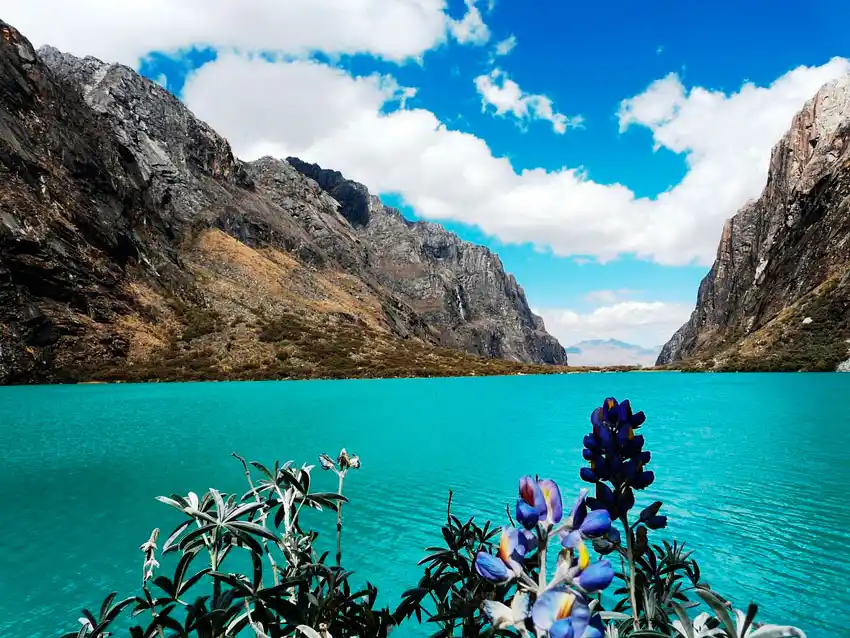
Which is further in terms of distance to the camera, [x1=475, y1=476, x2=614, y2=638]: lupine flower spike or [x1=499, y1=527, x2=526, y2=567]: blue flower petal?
[x1=499, y1=527, x2=526, y2=567]: blue flower petal

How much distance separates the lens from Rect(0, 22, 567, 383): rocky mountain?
9675cm

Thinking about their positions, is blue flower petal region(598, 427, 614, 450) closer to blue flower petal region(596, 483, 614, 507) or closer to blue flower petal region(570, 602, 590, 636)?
blue flower petal region(596, 483, 614, 507)

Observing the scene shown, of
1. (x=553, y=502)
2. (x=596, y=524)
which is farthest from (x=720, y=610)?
(x=553, y=502)

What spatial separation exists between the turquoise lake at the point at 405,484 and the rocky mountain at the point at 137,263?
5648 centimetres

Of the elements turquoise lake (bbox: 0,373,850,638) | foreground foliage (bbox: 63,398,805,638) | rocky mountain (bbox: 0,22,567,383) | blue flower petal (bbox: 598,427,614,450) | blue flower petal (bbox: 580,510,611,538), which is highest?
rocky mountain (bbox: 0,22,567,383)

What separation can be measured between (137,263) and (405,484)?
434 feet

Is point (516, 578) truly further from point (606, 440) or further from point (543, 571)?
point (606, 440)

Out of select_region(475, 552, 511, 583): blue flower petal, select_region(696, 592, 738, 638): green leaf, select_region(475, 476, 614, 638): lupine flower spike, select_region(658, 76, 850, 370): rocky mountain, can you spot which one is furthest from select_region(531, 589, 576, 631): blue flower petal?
select_region(658, 76, 850, 370): rocky mountain

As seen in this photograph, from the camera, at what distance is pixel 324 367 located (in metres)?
128

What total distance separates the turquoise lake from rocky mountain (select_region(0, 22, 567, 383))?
56482mm

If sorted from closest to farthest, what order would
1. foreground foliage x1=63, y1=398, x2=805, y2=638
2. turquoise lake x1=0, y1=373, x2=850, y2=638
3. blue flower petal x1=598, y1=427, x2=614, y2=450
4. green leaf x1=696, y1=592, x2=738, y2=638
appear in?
1. foreground foliage x1=63, y1=398, x2=805, y2=638
2. green leaf x1=696, y1=592, x2=738, y2=638
3. blue flower petal x1=598, y1=427, x2=614, y2=450
4. turquoise lake x1=0, y1=373, x2=850, y2=638

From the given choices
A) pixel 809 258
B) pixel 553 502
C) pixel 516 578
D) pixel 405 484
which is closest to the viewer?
pixel 516 578

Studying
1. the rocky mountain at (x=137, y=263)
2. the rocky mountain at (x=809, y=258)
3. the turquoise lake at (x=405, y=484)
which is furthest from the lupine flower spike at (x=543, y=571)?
the rocky mountain at (x=809, y=258)

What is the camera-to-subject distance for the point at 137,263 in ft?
425
